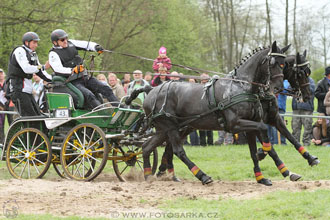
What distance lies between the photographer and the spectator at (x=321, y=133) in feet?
44.0

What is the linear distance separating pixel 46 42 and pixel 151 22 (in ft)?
39.5

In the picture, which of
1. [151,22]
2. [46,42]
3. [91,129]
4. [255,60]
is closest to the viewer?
[255,60]

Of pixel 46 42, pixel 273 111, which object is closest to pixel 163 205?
pixel 273 111

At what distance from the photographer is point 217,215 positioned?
6.29m

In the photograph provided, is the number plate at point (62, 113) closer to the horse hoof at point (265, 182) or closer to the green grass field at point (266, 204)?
the green grass field at point (266, 204)

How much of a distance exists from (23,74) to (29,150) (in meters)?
1.37

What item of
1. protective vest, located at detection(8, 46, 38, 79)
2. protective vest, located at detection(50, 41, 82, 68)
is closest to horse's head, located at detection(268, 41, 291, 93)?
protective vest, located at detection(50, 41, 82, 68)

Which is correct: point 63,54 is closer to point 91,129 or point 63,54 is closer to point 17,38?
point 91,129

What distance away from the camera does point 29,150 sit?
9.97m

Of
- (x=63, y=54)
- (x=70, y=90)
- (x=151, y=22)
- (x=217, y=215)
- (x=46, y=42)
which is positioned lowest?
(x=217, y=215)

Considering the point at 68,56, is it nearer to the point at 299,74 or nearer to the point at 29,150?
the point at 29,150

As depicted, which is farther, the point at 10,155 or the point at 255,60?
the point at 10,155

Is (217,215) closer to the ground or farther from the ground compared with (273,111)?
closer to the ground

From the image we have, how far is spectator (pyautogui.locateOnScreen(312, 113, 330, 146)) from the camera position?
1342cm
